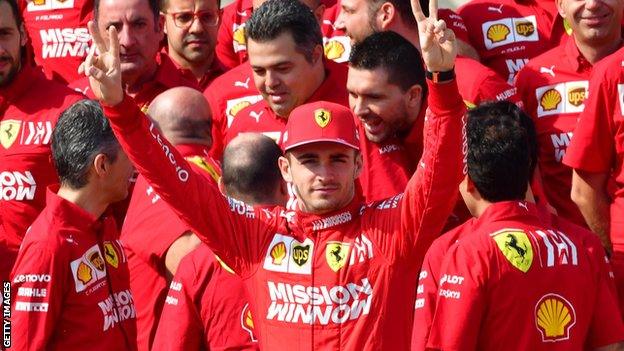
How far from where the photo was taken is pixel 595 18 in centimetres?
821

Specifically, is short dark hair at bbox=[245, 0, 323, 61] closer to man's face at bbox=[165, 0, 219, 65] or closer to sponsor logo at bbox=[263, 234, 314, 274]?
man's face at bbox=[165, 0, 219, 65]

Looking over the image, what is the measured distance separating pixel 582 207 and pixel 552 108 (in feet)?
2.36

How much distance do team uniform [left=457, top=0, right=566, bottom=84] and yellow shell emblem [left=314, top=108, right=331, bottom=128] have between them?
2794mm

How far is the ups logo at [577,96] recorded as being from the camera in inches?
325

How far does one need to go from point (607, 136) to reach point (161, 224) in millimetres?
2121

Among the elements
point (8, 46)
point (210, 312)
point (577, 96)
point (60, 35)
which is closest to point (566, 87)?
point (577, 96)

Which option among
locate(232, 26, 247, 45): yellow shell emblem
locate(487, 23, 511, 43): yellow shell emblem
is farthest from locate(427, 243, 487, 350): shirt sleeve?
locate(232, 26, 247, 45): yellow shell emblem

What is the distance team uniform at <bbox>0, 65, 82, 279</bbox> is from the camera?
8375 mm

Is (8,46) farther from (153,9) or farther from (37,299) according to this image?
(37,299)

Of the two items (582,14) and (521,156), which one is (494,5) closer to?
(582,14)

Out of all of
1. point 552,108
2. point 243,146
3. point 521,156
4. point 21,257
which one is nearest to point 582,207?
point 552,108

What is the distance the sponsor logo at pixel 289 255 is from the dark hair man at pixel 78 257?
971 mm

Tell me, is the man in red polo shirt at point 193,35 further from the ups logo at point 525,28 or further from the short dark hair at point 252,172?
the short dark hair at point 252,172

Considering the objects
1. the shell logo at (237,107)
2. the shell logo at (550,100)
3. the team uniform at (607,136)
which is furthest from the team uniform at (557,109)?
the shell logo at (237,107)
